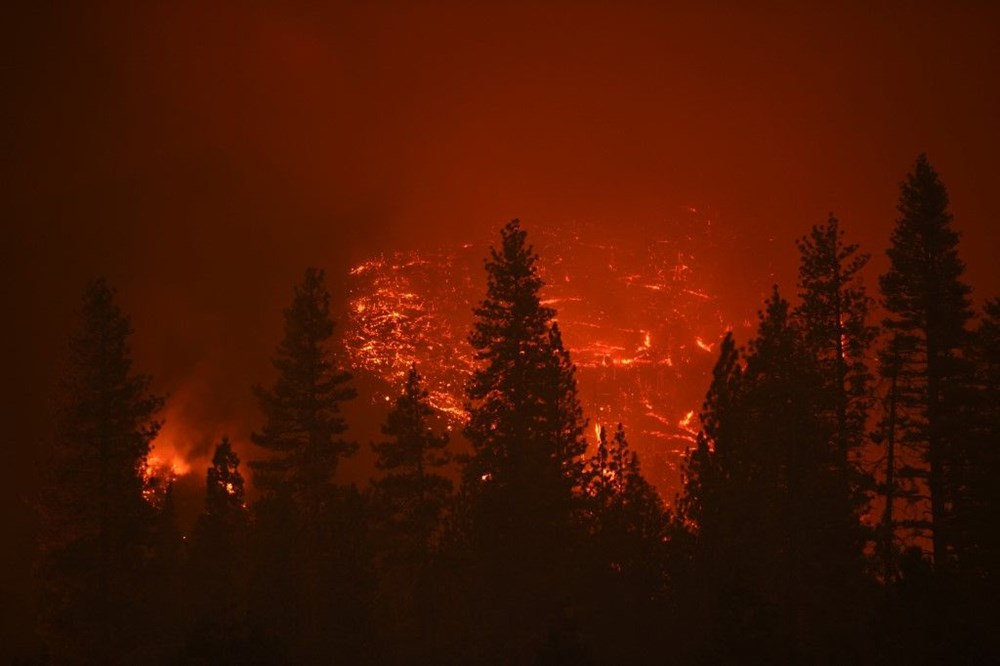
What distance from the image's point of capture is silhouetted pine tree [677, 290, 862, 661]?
23.2 m

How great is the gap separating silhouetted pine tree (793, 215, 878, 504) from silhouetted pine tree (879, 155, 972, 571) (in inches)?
59.1

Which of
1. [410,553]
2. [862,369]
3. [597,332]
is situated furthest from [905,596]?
[597,332]

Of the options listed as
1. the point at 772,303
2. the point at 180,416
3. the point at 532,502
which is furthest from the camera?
the point at 180,416

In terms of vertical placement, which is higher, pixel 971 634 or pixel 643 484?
pixel 643 484

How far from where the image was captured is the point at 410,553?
3425 centimetres

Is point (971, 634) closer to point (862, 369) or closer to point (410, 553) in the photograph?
point (862, 369)

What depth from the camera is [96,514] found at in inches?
1209

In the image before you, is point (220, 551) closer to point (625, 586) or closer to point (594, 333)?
point (625, 586)

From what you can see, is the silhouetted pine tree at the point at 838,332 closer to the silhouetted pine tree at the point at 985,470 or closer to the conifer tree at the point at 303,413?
the silhouetted pine tree at the point at 985,470

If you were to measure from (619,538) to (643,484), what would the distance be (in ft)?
23.4

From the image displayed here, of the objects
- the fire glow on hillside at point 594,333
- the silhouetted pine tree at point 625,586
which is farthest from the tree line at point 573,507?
the fire glow on hillside at point 594,333

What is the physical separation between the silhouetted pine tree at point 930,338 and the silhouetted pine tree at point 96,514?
27.5 metres

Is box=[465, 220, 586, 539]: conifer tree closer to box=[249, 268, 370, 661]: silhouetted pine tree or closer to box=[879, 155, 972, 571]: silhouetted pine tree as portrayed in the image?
box=[249, 268, 370, 661]: silhouetted pine tree

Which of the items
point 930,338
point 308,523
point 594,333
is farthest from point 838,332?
point 594,333
